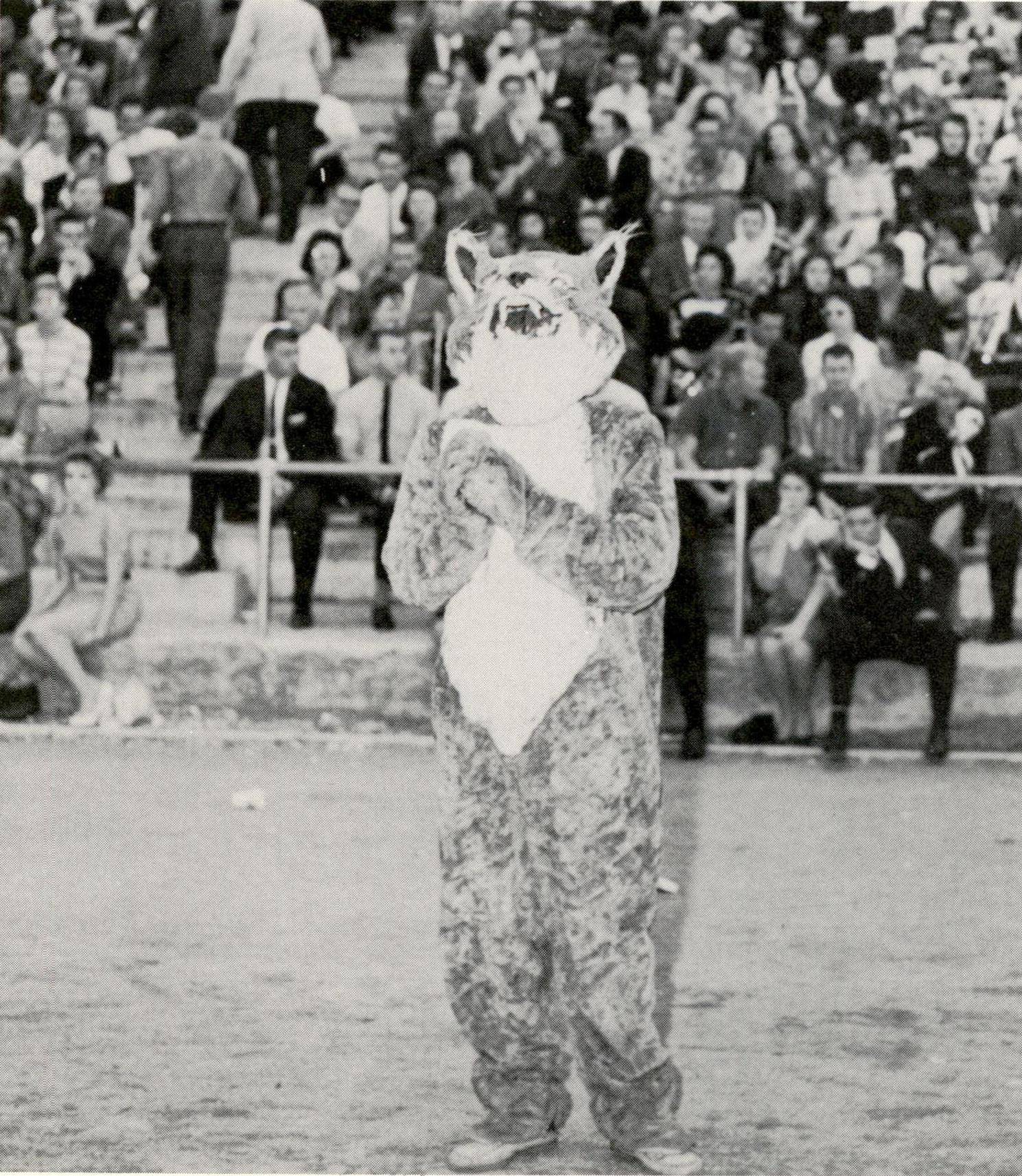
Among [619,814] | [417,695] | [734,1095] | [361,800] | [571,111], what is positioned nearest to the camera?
[619,814]

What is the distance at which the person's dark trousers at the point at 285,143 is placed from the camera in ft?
52.9

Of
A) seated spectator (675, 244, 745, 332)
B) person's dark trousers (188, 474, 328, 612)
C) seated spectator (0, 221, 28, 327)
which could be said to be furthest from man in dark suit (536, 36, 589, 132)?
person's dark trousers (188, 474, 328, 612)

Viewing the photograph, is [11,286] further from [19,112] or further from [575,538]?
[575,538]

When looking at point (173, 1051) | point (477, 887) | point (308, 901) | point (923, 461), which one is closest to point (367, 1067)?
point (173, 1051)

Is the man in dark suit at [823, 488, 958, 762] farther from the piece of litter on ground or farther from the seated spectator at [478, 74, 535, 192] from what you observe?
the seated spectator at [478, 74, 535, 192]

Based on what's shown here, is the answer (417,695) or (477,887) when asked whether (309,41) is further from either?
(477,887)

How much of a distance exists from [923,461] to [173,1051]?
700cm

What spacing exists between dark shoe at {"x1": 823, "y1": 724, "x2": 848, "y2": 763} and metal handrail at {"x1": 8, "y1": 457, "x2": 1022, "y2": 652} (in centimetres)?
73

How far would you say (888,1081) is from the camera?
6141 millimetres

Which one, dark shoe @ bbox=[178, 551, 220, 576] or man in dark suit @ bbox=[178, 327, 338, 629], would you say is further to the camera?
dark shoe @ bbox=[178, 551, 220, 576]

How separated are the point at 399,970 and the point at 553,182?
8548mm

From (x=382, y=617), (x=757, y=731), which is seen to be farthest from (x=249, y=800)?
(x=757, y=731)

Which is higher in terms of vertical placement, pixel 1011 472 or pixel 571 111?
pixel 571 111

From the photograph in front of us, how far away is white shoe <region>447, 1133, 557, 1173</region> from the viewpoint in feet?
17.6
